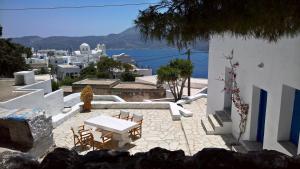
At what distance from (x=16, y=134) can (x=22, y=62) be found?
104ft

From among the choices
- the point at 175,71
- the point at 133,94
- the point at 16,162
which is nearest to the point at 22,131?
the point at 16,162

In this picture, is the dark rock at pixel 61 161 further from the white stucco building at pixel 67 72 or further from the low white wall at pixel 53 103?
the white stucco building at pixel 67 72

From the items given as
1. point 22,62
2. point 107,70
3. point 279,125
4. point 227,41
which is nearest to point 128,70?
point 107,70

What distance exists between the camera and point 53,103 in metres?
14.5

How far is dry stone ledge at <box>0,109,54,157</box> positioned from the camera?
6.73 m

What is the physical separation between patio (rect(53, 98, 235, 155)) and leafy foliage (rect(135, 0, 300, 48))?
19.5ft

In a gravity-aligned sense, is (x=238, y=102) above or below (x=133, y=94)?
above

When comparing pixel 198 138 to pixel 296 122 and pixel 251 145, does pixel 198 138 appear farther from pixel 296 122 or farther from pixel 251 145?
pixel 296 122

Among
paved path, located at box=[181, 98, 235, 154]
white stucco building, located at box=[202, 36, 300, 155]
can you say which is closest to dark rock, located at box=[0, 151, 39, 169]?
white stucco building, located at box=[202, 36, 300, 155]

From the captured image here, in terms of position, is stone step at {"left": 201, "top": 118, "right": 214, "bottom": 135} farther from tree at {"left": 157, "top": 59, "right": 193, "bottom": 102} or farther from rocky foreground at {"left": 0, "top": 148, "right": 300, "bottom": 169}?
tree at {"left": 157, "top": 59, "right": 193, "bottom": 102}

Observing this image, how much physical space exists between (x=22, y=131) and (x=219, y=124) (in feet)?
23.4

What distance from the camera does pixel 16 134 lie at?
686 centimetres

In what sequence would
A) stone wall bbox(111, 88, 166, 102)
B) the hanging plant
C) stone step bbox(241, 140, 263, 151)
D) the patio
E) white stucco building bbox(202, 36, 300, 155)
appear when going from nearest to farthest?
white stucco building bbox(202, 36, 300, 155), stone step bbox(241, 140, 263, 151), the hanging plant, the patio, stone wall bbox(111, 88, 166, 102)

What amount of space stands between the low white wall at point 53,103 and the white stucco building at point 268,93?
8.67 meters
